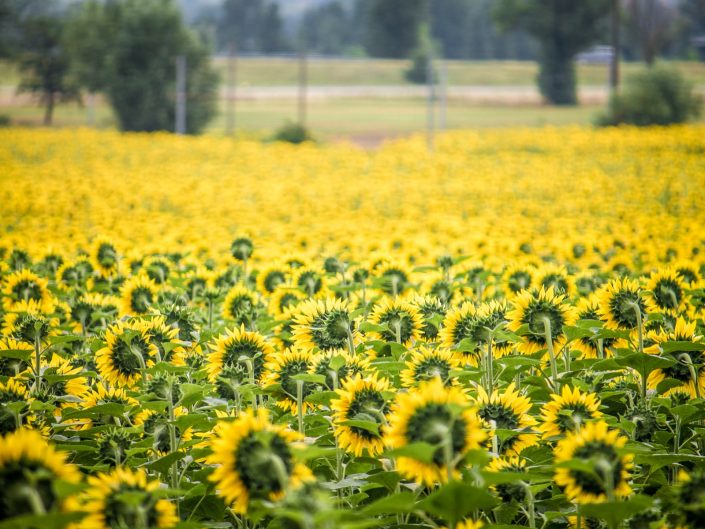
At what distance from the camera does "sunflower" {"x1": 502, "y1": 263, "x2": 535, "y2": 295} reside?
2.88m

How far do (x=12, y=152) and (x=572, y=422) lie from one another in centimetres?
1595

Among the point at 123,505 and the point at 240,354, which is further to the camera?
the point at 240,354

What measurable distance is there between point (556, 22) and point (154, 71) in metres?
23.9

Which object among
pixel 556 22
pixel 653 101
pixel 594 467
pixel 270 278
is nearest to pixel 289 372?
pixel 594 467

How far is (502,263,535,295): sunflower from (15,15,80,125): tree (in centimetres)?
2722

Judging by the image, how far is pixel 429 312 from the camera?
7.63 ft

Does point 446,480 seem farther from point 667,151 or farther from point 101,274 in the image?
point 667,151

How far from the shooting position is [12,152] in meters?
16.0

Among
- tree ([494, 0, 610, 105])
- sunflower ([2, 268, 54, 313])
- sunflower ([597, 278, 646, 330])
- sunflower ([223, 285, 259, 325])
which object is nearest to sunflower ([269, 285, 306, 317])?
sunflower ([223, 285, 259, 325])

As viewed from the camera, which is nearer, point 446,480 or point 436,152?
point 446,480

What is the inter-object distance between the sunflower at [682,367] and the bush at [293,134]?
16564 mm

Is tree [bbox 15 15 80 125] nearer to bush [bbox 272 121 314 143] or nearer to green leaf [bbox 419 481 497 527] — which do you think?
bush [bbox 272 121 314 143]

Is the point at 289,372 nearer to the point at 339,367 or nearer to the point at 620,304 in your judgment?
the point at 339,367

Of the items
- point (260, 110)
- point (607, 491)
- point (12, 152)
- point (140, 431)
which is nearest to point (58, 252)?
point (140, 431)
